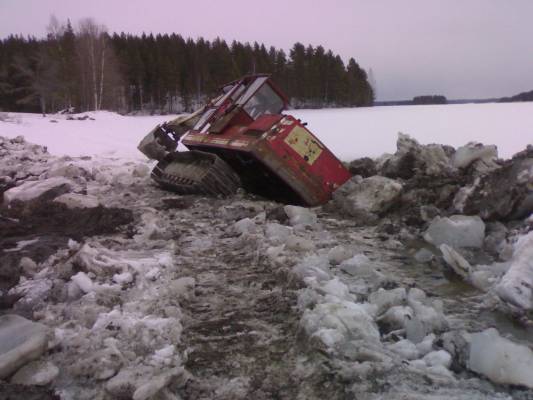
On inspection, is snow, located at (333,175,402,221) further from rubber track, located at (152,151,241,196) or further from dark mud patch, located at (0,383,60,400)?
dark mud patch, located at (0,383,60,400)

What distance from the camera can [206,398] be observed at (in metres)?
2.30

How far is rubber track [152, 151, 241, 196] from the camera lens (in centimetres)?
681

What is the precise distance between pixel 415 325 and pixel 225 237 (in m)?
2.66

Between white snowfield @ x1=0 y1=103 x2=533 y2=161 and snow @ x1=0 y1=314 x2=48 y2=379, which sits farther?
white snowfield @ x1=0 y1=103 x2=533 y2=161

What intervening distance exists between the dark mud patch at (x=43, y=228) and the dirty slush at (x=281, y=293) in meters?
0.03

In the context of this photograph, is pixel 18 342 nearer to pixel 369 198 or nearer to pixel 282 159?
pixel 282 159

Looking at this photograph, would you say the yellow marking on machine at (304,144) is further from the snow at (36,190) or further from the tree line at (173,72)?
the tree line at (173,72)

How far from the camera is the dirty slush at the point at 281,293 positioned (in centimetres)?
240

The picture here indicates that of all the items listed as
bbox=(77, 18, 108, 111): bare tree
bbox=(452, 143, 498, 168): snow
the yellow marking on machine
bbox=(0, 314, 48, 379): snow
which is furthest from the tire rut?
bbox=(77, 18, 108, 111): bare tree

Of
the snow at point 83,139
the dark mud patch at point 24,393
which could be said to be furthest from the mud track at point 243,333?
the snow at point 83,139

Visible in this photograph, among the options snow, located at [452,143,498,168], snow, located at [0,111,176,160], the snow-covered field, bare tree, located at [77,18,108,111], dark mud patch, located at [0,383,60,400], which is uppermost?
bare tree, located at [77,18,108,111]

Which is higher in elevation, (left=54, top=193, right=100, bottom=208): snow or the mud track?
(left=54, top=193, right=100, bottom=208): snow

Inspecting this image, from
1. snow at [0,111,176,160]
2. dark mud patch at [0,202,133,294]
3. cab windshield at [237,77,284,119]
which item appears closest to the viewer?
dark mud patch at [0,202,133,294]

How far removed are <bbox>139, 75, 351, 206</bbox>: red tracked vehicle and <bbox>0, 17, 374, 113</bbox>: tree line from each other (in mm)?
29392
